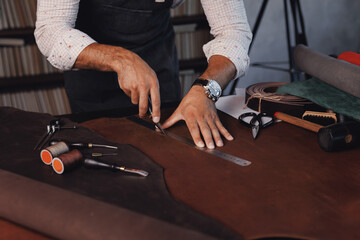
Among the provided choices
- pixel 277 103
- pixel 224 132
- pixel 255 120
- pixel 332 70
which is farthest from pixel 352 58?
pixel 224 132

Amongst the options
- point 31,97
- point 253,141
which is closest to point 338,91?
point 253,141

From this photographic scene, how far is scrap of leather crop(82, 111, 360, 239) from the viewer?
674 mm

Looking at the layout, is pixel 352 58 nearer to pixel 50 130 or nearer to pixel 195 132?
pixel 195 132

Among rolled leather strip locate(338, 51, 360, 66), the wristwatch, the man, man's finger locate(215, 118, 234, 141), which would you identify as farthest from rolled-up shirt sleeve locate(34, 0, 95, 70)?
rolled leather strip locate(338, 51, 360, 66)

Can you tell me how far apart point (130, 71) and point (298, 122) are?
580 mm

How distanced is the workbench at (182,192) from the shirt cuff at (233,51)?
1.40 feet

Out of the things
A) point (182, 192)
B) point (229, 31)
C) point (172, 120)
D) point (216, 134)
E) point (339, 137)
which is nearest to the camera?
point (182, 192)

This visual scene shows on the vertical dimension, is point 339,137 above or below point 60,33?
below

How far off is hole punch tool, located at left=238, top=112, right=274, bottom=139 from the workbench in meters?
0.06

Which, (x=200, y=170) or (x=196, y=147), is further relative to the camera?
(x=196, y=147)

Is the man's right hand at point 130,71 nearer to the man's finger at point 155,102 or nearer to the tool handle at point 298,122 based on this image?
the man's finger at point 155,102

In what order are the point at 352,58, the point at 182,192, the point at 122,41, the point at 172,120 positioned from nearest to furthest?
the point at 182,192, the point at 172,120, the point at 352,58, the point at 122,41

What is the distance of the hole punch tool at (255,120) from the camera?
1.12 metres

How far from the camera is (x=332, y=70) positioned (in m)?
1.22
